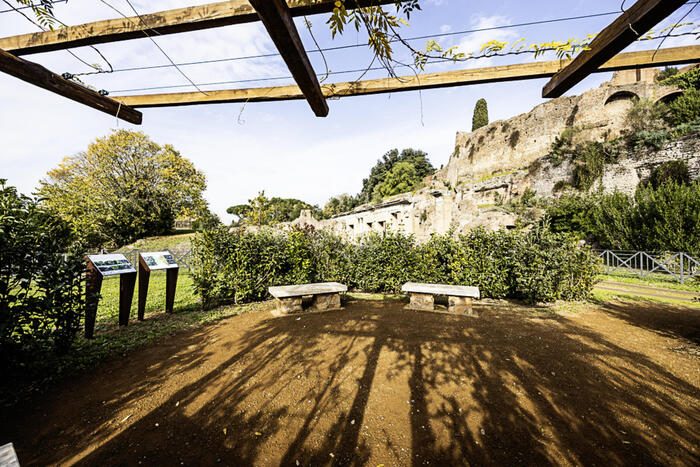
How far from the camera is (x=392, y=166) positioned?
1642 inches

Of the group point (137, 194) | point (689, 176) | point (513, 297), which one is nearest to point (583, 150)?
point (689, 176)

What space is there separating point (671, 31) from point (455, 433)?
3.98m

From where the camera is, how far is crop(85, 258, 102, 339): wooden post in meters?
3.79

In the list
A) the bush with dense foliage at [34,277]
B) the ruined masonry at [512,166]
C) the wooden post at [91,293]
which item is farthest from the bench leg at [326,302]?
the ruined masonry at [512,166]

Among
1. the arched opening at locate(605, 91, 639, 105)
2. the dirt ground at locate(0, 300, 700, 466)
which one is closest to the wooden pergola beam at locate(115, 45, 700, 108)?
the dirt ground at locate(0, 300, 700, 466)

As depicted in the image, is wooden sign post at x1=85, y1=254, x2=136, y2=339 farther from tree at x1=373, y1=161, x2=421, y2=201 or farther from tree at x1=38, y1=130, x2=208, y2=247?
tree at x1=373, y1=161, x2=421, y2=201

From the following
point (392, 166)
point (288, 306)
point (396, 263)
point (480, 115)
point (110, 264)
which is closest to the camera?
point (110, 264)

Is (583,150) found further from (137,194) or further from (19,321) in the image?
(137,194)

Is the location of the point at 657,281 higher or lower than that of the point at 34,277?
lower

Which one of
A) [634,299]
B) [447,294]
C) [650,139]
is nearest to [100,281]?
[447,294]

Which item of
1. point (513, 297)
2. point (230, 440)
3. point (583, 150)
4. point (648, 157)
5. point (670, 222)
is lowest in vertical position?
point (230, 440)

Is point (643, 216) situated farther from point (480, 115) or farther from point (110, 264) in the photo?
point (480, 115)

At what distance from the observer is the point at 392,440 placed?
2080mm

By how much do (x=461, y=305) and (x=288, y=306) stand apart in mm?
3666
